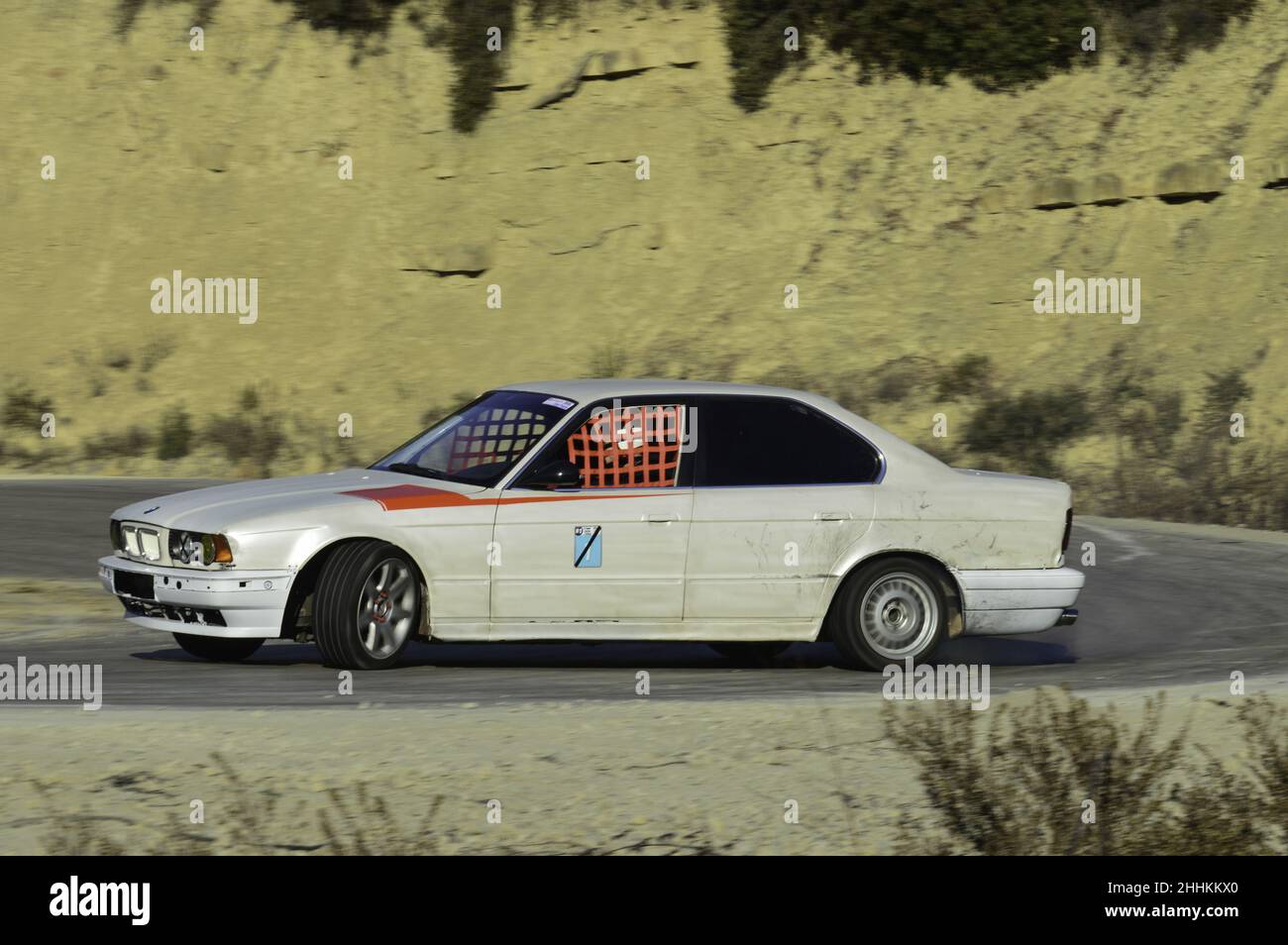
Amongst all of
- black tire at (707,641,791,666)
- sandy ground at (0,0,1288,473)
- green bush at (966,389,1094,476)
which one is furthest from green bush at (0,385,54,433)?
black tire at (707,641,791,666)

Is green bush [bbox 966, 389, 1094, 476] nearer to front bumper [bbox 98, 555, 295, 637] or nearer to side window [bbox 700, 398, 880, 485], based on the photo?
side window [bbox 700, 398, 880, 485]

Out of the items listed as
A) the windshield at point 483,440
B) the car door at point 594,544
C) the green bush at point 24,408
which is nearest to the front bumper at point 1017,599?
the car door at point 594,544

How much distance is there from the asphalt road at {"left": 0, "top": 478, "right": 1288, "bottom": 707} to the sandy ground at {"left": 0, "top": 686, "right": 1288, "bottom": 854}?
26.4 inches

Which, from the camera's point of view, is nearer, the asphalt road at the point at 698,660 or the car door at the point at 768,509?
the asphalt road at the point at 698,660

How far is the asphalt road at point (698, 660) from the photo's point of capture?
10164mm

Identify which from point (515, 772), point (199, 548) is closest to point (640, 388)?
point (199, 548)

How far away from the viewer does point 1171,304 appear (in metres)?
29.6

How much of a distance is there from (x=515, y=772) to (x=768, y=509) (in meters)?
3.15

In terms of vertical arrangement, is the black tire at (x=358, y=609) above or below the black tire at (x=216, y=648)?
above

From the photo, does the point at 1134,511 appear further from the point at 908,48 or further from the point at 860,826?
the point at 860,826

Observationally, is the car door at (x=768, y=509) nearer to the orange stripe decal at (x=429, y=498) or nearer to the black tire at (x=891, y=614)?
the black tire at (x=891, y=614)

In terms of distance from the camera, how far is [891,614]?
1102 centimetres

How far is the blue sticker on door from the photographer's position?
10.4 m
